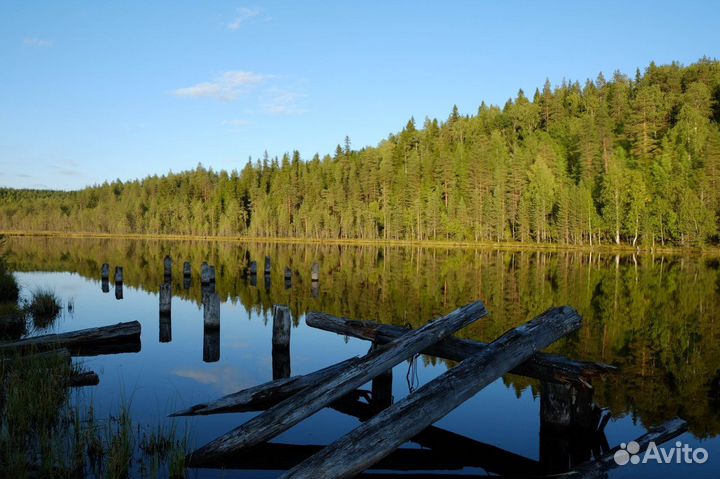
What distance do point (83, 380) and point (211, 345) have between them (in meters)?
4.46

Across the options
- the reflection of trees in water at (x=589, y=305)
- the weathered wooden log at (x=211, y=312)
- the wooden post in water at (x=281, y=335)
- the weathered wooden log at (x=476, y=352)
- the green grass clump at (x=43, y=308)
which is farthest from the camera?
the green grass clump at (x=43, y=308)

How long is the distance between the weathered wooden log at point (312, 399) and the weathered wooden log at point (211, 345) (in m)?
6.77

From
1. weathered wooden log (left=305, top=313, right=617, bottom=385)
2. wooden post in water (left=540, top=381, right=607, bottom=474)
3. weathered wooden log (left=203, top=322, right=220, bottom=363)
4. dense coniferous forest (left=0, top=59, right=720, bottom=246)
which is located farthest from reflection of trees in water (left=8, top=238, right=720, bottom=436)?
dense coniferous forest (left=0, top=59, right=720, bottom=246)

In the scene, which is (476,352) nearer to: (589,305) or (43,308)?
(589,305)

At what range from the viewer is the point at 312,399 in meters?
6.08

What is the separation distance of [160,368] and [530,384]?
8205 mm

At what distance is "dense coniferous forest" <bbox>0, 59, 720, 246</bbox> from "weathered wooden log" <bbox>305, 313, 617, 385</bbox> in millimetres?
66725

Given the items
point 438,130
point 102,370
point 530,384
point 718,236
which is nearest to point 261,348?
point 102,370

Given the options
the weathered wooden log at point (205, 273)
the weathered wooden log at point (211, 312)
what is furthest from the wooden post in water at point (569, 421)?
the weathered wooden log at point (205, 273)

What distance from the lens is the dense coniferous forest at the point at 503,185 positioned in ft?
234

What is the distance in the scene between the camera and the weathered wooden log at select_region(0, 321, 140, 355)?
10.2 meters

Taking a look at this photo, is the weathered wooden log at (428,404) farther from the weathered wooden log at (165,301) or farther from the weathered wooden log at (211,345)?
→ the weathered wooden log at (165,301)

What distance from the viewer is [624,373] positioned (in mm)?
11148

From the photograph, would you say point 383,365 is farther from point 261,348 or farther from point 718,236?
point 718,236
